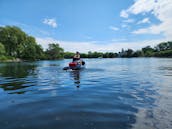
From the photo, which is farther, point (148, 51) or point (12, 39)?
point (148, 51)

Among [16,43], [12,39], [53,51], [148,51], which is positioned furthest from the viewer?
[148,51]

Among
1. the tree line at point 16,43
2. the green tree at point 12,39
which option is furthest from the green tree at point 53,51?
the green tree at point 12,39

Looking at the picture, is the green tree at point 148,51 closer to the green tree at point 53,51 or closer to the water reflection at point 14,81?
the green tree at point 53,51

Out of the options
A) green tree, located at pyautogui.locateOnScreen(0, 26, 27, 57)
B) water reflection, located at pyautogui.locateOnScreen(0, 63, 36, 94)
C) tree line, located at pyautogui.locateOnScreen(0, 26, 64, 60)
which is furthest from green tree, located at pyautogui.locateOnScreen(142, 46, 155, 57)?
water reflection, located at pyautogui.locateOnScreen(0, 63, 36, 94)

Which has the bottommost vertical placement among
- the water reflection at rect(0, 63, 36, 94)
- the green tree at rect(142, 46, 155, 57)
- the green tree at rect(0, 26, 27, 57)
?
the water reflection at rect(0, 63, 36, 94)

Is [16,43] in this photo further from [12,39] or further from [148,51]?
[148,51]

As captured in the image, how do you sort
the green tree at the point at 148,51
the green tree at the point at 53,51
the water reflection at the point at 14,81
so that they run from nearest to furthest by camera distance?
the water reflection at the point at 14,81 < the green tree at the point at 53,51 < the green tree at the point at 148,51

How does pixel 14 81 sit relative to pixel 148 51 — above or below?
below

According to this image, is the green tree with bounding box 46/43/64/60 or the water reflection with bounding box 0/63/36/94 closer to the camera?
the water reflection with bounding box 0/63/36/94

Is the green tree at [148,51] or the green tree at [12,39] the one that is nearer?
the green tree at [12,39]

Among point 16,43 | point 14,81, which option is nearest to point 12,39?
point 16,43

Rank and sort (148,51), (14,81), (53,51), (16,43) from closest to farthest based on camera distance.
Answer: (14,81), (16,43), (53,51), (148,51)

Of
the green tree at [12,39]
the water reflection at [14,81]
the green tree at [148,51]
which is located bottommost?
the water reflection at [14,81]

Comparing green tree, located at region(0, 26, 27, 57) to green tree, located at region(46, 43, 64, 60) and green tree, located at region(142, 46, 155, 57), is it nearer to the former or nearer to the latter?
green tree, located at region(46, 43, 64, 60)
